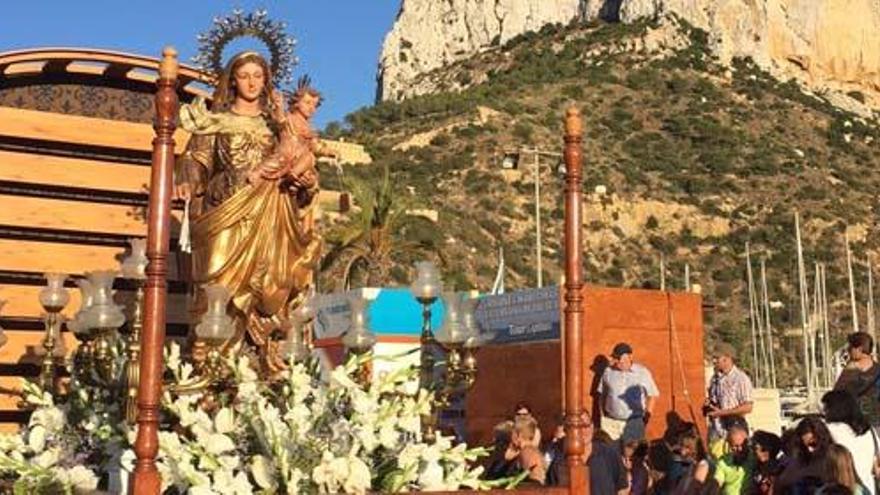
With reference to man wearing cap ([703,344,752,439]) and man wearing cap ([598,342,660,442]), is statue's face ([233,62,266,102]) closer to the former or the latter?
man wearing cap ([598,342,660,442])

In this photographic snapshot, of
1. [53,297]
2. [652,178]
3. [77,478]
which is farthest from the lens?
[652,178]

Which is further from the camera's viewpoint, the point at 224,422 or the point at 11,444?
the point at 11,444

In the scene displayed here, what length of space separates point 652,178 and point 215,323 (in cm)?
5997

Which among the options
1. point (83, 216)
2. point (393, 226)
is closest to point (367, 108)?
point (393, 226)

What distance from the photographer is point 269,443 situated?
5125mm

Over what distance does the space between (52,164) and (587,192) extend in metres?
52.3

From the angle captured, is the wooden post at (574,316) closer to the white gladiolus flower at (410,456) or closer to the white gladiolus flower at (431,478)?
the white gladiolus flower at (431,478)

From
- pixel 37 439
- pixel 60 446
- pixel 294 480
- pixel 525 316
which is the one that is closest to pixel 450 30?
pixel 525 316

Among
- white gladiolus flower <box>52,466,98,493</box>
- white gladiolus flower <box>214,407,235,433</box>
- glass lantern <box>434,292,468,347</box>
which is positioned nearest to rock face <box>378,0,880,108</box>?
glass lantern <box>434,292,468,347</box>

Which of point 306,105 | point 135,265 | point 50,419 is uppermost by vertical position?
point 306,105

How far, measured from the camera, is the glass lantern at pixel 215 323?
588 cm

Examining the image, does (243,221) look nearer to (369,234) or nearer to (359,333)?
(359,333)

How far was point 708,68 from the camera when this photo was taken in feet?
262

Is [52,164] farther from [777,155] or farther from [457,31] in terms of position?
[457,31]
